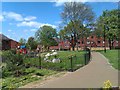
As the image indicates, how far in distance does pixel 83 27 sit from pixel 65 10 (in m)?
6.02

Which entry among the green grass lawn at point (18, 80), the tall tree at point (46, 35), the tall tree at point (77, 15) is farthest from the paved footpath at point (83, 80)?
the tall tree at point (46, 35)

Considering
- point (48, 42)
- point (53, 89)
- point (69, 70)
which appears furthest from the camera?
point (48, 42)

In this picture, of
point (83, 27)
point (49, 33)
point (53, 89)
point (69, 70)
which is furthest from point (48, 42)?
point (53, 89)

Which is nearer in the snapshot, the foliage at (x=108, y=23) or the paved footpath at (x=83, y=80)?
the paved footpath at (x=83, y=80)

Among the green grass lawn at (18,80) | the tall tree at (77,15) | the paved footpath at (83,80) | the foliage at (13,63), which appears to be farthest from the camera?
the tall tree at (77,15)

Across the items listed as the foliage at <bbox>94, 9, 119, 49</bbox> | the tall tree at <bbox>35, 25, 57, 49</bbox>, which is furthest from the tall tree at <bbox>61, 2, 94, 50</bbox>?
the tall tree at <bbox>35, 25, 57, 49</bbox>

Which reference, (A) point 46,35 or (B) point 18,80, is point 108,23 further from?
(B) point 18,80

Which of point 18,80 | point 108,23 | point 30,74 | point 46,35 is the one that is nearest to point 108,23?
point 108,23

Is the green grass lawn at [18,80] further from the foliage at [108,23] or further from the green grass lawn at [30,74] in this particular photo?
the foliage at [108,23]

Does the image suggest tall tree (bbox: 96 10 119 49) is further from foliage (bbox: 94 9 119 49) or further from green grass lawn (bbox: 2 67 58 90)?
green grass lawn (bbox: 2 67 58 90)

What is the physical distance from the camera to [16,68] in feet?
50.7

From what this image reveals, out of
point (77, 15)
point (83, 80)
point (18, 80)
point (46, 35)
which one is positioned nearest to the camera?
point (83, 80)

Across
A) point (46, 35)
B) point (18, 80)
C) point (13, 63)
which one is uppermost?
point (46, 35)

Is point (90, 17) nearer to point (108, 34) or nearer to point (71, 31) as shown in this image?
point (71, 31)
